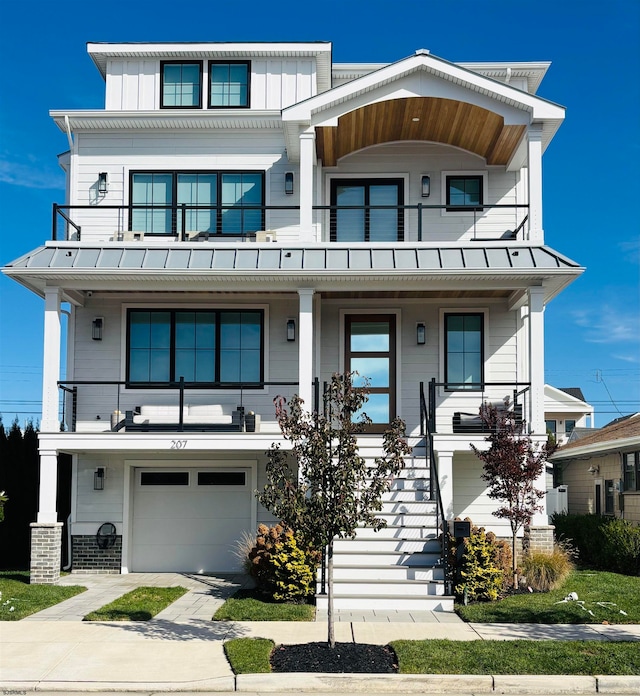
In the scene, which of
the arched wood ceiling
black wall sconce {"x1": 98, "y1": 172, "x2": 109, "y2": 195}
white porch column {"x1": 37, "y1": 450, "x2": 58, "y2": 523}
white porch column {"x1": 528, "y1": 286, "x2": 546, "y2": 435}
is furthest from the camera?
black wall sconce {"x1": 98, "y1": 172, "x2": 109, "y2": 195}

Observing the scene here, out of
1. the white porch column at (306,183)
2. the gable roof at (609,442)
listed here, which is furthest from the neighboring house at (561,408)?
the white porch column at (306,183)

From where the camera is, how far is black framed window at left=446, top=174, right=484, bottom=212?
17531 millimetres

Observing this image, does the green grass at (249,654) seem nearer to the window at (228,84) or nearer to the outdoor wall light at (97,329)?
the outdoor wall light at (97,329)

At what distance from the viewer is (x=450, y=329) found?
1717 centimetres

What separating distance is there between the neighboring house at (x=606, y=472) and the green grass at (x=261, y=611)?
9.24m

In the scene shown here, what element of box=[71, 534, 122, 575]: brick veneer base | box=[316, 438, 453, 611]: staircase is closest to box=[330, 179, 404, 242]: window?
box=[316, 438, 453, 611]: staircase

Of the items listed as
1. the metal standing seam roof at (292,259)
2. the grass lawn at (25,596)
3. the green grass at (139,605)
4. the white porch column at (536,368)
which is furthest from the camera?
the metal standing seam roof at (292,259)

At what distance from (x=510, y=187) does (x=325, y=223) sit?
12.4 ft

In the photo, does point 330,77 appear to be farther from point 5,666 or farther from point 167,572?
point 5,666

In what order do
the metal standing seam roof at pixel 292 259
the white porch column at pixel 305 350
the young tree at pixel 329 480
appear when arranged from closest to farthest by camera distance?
the young tree at pixel 329 480 < the metal standing seam roof at pixel 292 259 < the white porch column at pixel 305 350

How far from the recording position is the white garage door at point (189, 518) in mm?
16672

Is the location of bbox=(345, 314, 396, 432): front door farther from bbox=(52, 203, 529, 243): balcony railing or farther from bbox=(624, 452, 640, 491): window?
bbox=(624, 452, 640, 491): window

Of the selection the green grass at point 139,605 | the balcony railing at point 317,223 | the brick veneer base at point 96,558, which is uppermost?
the balcony railing at point 317,223

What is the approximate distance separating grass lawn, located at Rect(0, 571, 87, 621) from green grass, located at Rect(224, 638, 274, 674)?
359cm
